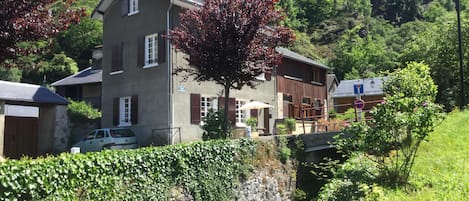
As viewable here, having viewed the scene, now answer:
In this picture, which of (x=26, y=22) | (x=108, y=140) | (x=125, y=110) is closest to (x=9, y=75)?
(x=125, y=110)

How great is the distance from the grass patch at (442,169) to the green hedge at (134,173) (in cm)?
467

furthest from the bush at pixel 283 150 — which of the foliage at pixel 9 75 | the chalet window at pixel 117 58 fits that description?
the foliage at pixel 9 75

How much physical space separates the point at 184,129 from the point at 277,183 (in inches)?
247

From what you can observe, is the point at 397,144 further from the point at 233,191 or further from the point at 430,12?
the point at 430,12

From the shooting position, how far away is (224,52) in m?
14.9

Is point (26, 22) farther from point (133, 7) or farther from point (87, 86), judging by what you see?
point (87, 86)

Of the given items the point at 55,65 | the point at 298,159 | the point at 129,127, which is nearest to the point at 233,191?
the point at 298,159

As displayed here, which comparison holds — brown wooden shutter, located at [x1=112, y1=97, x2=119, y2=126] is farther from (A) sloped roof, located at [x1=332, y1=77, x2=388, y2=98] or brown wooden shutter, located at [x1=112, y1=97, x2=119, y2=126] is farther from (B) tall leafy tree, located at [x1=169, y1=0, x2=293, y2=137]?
(A) sloped roof, located at [x1=332, y1=77, x2=388, y2=98]

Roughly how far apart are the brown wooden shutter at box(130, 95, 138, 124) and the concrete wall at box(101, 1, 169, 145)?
0.20 meters

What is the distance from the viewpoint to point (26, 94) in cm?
1812

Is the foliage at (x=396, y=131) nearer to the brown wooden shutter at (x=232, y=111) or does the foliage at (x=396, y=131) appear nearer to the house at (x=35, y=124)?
the brown wooden shutter at (x=232, y=111)

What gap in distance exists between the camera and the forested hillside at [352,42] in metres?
22.8

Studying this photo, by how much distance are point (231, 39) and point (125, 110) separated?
920 centimetres

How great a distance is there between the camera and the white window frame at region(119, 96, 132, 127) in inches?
850
